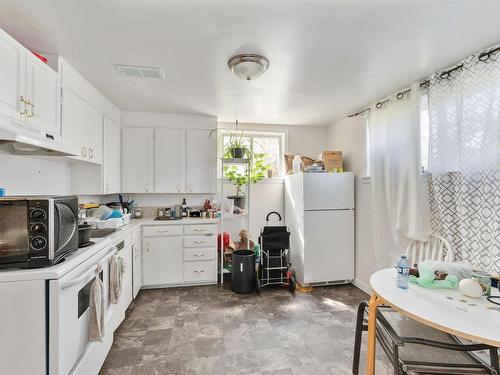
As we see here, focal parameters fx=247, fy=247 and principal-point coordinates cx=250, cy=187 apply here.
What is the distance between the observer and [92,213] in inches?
115

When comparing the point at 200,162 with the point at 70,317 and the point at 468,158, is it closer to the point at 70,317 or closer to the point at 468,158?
the point at 70,317

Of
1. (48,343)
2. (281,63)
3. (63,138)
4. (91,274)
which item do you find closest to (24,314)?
(48,343)

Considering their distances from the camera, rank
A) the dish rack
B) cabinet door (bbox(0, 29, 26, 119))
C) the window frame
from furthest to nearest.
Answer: the window frame → the dish rack → cabinet door (bbox(0, 29, 26, 119))

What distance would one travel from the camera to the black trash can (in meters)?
3.14

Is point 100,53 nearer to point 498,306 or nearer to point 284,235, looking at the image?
point 284,235

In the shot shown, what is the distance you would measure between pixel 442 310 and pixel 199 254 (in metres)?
2.70

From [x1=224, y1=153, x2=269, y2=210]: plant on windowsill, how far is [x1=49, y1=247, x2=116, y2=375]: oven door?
6.65 feet

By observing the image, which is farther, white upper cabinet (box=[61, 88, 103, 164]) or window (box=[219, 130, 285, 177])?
window (box=[219, 130, 285, 177])

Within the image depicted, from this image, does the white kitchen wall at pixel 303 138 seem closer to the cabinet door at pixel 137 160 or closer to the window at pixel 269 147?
the window at pixel 269 147

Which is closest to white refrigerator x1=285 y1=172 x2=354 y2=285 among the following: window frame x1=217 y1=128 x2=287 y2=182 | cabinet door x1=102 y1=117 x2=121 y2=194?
window frame x1=217 y1=128 x2=287 y2=182

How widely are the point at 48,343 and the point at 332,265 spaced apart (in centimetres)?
301

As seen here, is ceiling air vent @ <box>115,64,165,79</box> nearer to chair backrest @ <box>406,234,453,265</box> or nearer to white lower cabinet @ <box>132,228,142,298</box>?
white lower cabinet @ <box>132,228,142,298</box>

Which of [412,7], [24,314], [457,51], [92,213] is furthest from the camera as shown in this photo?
[92,213]

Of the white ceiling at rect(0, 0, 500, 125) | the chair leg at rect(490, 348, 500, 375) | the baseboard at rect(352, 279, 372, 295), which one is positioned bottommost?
the baseboard at rect(352, 279, 372, 295)
